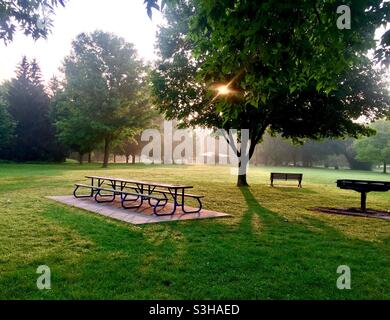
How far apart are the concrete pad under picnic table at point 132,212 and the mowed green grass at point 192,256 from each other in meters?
0.55

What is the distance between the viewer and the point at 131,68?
46.6m

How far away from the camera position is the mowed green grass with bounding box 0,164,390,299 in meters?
5.41

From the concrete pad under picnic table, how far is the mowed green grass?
55 cm

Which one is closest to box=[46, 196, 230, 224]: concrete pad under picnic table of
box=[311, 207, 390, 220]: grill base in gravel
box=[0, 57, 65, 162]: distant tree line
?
box=[311, 207, 390, 220]: grill base in gravel

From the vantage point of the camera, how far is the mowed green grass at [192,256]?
5415mm

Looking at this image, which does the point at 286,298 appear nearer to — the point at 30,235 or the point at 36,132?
the point at 30,235

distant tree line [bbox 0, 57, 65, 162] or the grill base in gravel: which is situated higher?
distant tree line [bbox 0, 57, 65, 162]

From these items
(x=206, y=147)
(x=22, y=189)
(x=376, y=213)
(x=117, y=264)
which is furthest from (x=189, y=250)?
(x=206, y=147)

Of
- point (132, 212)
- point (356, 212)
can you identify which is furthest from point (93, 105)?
point (356, 212)

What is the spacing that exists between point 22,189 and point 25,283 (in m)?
14.2
